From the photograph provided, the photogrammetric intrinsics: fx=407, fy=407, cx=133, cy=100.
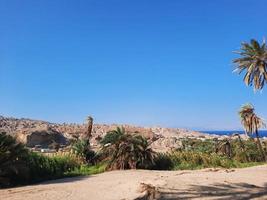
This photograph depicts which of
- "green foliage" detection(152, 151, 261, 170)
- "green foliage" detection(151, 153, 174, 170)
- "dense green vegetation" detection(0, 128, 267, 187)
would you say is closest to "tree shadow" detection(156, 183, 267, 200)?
"dense green vegetation" detection(0, 128, 267, 187)

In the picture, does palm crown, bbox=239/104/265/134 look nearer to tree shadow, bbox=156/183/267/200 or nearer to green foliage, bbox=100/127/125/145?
green foliage, bbox=100/127/125/145

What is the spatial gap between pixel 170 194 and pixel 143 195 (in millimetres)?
1085

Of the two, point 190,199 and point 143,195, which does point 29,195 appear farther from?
point 190,199

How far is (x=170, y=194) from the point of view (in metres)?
14.0

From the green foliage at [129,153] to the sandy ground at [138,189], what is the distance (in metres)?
3.80

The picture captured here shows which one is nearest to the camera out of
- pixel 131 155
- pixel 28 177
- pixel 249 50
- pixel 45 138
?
pixel 28 177

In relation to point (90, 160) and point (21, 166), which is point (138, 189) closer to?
point (21, 166)

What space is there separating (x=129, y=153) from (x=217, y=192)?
26.8 feet

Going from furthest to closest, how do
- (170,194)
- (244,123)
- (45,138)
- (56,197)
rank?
(45,138) → (244,123) → (170,194) → (56,197)

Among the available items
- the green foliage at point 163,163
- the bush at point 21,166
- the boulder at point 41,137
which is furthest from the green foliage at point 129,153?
the boulder at point 41,137

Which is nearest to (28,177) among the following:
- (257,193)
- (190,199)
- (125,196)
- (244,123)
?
(125,196)

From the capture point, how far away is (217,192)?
48.7ft

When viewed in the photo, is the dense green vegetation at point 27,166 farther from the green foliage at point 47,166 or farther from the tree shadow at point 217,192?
the tree shadow at point 217,192

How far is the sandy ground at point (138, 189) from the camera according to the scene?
44.4 feet
